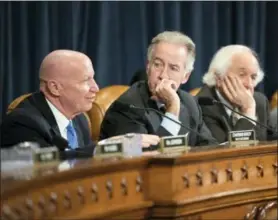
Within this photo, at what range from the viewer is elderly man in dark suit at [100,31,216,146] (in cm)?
334

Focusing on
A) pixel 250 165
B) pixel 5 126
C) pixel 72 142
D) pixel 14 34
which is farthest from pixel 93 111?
pixel 250 165

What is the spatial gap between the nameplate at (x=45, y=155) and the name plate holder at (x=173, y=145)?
46 centimetres

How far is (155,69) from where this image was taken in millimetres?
3494

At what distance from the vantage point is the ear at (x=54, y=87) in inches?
121

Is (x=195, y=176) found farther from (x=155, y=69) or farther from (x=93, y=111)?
(x=93, y=111)

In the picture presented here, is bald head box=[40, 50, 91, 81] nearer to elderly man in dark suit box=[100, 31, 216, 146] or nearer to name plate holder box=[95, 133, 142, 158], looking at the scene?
elderly man in dark suit box=[100, 31, 216, 146]

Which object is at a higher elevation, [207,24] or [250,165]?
[207,24]

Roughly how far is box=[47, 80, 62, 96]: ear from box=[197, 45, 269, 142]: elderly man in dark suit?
39.1 inches

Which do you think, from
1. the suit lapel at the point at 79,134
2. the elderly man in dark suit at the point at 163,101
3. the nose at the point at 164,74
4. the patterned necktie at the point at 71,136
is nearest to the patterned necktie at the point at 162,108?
the elderly man in dark suit at the point at 163,101

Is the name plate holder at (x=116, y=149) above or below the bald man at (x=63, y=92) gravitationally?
below

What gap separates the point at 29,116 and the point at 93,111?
4.91 feet

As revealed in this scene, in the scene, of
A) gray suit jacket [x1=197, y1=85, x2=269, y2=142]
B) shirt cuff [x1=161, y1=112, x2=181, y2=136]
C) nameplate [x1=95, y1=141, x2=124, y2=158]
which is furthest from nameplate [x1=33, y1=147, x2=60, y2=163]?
gray suit jacket [x1=197, y1=85, x2=269, y2=142]

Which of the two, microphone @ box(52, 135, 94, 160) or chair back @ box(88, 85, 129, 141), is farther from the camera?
chair back @ box(88, 85, 129, 141)

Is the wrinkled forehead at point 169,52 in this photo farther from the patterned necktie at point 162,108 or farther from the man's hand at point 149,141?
the man's hand at point 149,141
